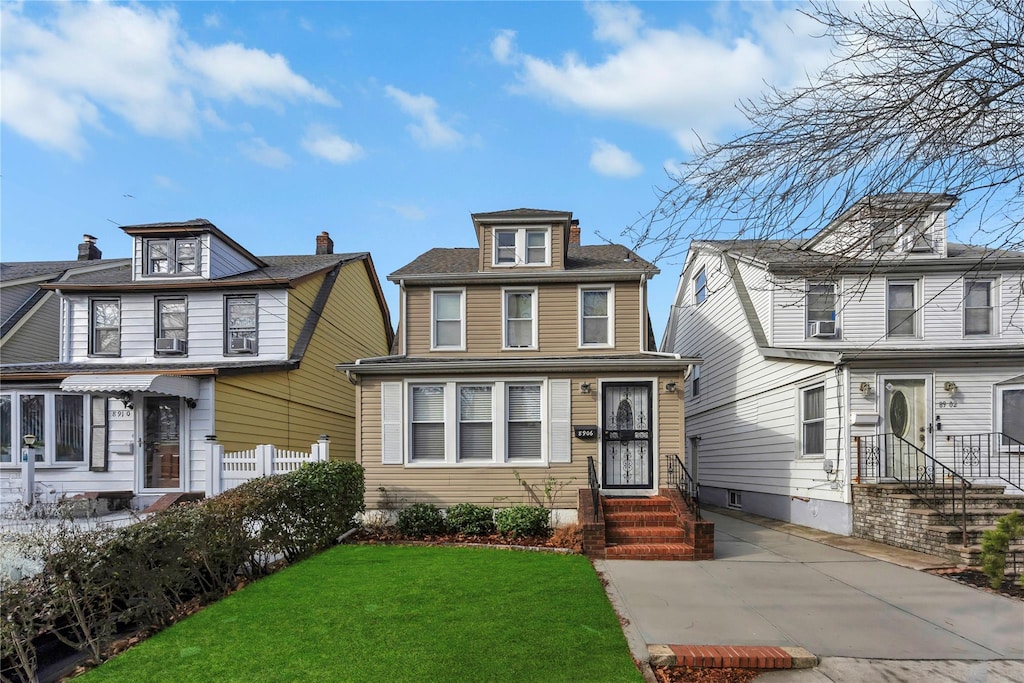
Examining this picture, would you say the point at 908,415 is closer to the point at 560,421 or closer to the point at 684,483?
the point at 684,483

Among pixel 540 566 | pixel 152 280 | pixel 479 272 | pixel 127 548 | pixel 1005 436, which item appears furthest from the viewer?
pixel 152 280

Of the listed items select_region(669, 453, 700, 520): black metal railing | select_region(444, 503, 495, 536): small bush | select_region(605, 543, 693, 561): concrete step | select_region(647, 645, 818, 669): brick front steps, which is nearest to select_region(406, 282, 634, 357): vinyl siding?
select_region(669, 453, 700, 520): black metal railing

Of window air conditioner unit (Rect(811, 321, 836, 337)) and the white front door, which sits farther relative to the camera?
window air conditioner unit (Rect(811, 321, 836, 337))

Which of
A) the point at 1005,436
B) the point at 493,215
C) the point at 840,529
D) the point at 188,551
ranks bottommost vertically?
the point at 840,529

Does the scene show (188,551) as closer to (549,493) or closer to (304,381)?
(549,493)

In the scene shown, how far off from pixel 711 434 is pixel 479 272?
9.41 m

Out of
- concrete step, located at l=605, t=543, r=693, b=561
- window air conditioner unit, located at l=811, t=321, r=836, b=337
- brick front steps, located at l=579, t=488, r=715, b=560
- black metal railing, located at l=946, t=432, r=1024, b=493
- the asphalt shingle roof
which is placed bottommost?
concrete step, located at l=605, t=543, r=693, b=561

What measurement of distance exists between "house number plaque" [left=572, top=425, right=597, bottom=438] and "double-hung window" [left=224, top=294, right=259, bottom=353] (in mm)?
8676

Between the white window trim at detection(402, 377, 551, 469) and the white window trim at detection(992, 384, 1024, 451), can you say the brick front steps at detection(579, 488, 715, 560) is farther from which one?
the white window trim at detection(992, 384, 1024, 451)

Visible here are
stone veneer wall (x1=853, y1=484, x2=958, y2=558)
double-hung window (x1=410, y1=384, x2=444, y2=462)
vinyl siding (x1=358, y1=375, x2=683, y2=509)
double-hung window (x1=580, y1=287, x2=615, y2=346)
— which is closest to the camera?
stone veneer wall (x1=853, y1=484, x2=958, y2=558)

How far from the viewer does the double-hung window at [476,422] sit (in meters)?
13.0

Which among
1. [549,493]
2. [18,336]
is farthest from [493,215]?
[18,336]

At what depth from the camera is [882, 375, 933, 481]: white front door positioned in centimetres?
1263

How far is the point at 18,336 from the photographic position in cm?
1922
